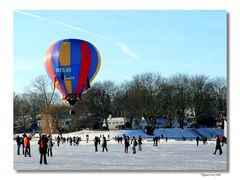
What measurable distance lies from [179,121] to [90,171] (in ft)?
94.7

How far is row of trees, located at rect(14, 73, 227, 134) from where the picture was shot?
1192 inches

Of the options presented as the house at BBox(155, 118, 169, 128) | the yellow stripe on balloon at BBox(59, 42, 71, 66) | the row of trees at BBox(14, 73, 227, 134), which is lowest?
the house at BBox(155, 118, 169, 128)

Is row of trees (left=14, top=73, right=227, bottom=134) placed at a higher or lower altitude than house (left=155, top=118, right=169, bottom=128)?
higher

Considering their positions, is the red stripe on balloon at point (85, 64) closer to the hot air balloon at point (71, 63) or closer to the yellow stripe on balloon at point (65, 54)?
the hot air balloon at point (71, 63)

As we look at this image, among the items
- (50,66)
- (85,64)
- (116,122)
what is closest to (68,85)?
(85,64)

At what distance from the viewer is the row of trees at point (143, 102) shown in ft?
99.3

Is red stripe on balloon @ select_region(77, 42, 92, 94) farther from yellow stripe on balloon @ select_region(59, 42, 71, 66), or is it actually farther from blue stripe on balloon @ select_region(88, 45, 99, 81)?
yellow stripe on balloon @ select_region(59, 42, 71, 66)

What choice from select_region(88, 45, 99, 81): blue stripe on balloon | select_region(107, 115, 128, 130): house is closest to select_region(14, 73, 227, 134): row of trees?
select_region(107, 115, 128, 130): house

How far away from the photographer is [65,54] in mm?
17531

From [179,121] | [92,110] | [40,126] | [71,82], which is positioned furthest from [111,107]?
[71,82]
